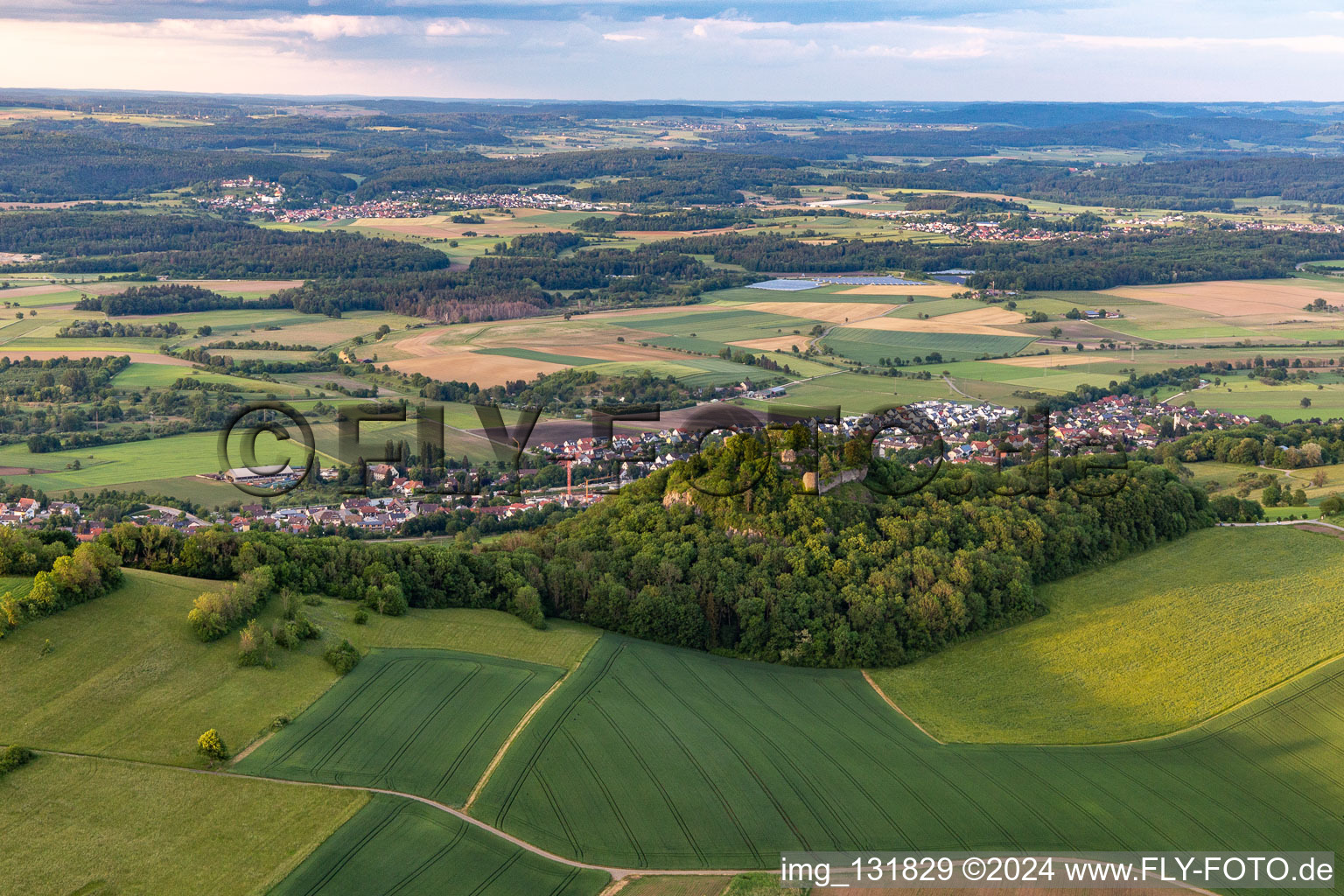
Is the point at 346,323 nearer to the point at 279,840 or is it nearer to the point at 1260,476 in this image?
the point at 1260,476

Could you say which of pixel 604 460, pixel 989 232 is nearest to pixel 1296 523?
pixel 604 460

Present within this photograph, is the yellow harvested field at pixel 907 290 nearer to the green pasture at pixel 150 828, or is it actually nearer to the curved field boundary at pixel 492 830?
the curved field boundary at pixel 492 830

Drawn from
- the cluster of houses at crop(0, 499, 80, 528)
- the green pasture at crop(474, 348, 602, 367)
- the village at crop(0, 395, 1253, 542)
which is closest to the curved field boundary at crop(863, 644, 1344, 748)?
the village at crop(0, 395, 1253, 542)

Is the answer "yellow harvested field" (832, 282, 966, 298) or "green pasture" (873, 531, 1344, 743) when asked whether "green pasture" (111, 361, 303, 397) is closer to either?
"green pasture" (873, 531, 1344, 743)

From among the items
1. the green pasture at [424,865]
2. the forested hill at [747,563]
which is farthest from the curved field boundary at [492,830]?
the forested hill at [747,563]

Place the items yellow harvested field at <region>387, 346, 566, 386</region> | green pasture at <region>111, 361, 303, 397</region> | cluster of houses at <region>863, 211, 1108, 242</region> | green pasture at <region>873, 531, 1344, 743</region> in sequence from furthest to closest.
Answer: cluster of houses at <region>863, 211, 1108, 242</region>, yellow harvested field at <region>387, 346, 566, 386</region>, green pasture at <region>111, 361, 303, 397</region>, green pasture at <region>873, 531, 1344, 743</region>

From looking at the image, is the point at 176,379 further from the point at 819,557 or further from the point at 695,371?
the point at 819,557
